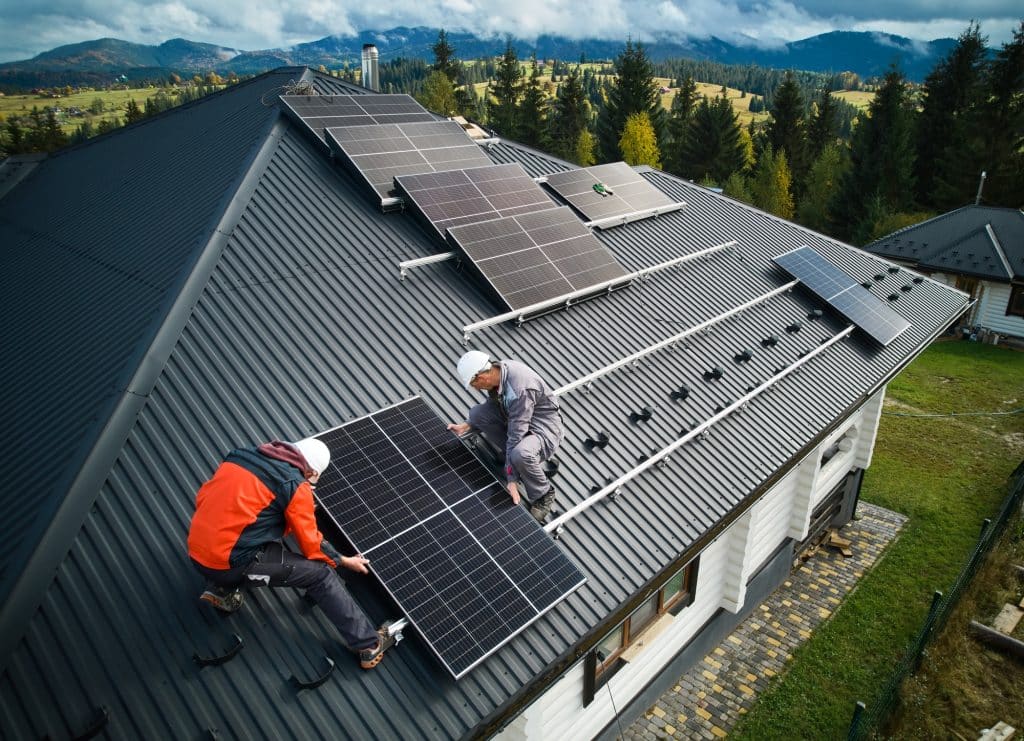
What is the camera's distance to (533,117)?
6412 centimetres

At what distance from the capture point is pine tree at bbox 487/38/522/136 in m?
66.2

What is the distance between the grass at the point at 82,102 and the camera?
137 m

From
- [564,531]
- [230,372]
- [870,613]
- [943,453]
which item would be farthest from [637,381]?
[943,453]

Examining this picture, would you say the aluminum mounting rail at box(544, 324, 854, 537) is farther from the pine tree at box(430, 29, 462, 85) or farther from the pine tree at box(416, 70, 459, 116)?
the pine tree at box(430, 29, 462, 85)

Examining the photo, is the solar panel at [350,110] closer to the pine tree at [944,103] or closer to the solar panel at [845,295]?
the solar panel at [845,295]

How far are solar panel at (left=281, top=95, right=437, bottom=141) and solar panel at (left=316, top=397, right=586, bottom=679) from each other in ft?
26.3

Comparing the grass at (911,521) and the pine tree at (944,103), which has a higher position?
the pine tree at (944,103)

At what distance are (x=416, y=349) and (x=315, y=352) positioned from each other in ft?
4.82

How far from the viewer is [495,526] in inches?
290

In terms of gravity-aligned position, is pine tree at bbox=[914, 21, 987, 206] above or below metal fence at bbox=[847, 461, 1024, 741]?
above

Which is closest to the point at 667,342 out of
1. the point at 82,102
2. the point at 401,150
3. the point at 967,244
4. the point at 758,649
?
the point at 758,649

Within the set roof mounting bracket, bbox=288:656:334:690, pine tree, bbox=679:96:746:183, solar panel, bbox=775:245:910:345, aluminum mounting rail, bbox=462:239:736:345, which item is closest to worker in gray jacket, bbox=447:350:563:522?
aluminum mounting rail, bbox=462:239:736:345

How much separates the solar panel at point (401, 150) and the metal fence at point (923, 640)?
11994 mm

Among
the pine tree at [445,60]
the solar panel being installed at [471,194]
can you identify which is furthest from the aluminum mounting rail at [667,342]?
the pine tree at [445,60]
